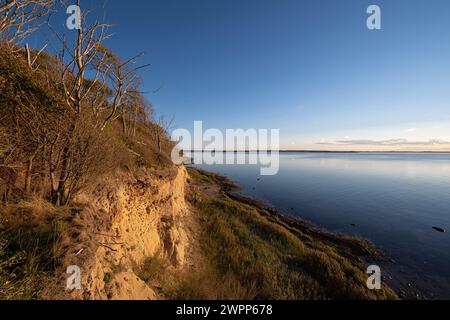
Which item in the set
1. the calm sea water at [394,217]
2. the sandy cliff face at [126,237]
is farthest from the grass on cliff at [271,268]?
the calm sea water at [394,217]

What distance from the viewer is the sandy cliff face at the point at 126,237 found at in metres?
4.30

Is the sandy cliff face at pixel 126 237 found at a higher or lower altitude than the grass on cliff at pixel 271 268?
higher

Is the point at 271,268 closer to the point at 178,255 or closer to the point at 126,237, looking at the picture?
the point at 178,255

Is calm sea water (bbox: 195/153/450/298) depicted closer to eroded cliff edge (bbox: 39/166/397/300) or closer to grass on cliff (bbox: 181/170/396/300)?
eroded cliff edge (bbox: 39/166/397/300)

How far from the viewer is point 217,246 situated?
40.8 ft

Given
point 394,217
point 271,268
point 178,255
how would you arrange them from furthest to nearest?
point 394,217 < point 271,268 < point 178,255

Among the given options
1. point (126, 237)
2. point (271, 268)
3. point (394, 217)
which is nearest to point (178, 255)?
point (126, 237)

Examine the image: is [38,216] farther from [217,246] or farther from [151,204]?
[217,246]

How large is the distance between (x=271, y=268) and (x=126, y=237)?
787cm

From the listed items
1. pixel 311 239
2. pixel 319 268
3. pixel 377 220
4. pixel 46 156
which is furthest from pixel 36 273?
pixel 377 220

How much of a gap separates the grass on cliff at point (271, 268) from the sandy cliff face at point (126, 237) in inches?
79.5

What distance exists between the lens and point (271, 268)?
406 inches

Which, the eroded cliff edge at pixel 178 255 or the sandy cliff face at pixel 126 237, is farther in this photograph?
the eroded cliff edge at pixel 178 255

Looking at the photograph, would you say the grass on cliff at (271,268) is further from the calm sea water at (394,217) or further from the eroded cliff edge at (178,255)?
the calm sea water at (394,217)
